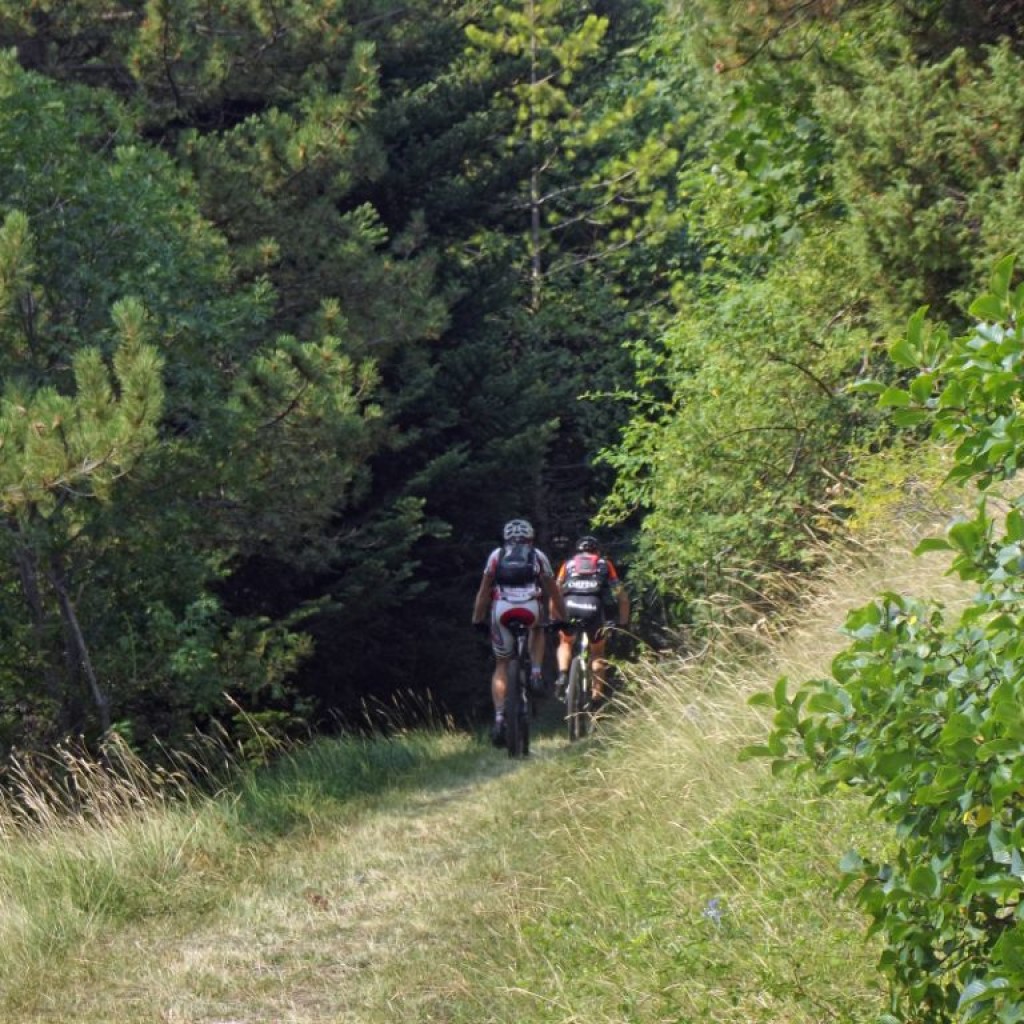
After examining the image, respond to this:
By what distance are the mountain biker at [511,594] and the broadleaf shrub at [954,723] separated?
8197 mm

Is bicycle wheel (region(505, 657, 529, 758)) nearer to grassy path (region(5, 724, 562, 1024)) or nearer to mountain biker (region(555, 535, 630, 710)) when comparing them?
mountain biker (region(555, 535, 630, 710))

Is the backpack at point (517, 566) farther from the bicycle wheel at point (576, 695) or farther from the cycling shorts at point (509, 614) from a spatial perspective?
the bicycle wheel at point (576, 695)

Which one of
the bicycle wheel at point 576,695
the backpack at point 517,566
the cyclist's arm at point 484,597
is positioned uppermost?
the backpack at point 517,566

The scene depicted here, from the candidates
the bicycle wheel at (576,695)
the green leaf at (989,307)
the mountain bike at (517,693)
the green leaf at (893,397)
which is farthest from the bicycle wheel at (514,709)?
the green leaf at (989,307)

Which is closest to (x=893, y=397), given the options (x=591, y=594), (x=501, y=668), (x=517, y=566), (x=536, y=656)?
(x=517, y=566)

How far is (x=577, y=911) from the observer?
5938mm

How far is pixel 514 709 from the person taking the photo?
1166 centimetres

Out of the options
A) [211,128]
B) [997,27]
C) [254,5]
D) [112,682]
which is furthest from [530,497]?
[997,27]

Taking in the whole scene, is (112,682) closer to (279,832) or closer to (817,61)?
(279,832)

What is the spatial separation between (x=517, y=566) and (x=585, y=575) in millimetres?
1308

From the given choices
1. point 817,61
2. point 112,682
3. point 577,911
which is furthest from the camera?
point 112,682

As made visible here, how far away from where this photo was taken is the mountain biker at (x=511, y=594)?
11.6 metres

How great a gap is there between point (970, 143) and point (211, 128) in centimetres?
1047

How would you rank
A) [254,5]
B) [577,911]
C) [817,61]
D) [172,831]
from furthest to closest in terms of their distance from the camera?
1. [254,5]
2. [817,61]
3. [172,831]
4. [577,911]
